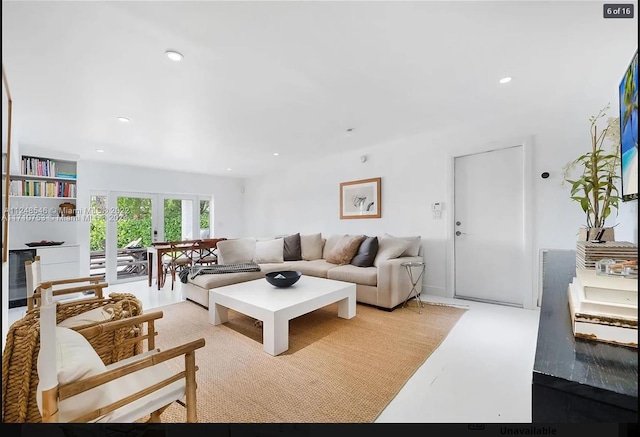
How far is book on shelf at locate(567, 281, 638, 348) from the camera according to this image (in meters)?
0.53

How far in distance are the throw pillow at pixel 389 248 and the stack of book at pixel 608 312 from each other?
8.32ft

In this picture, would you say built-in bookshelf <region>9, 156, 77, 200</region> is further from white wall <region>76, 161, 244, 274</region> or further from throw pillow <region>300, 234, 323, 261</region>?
throw pillow <region>300, 234, 323, 261</region>

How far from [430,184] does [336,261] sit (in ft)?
5.51

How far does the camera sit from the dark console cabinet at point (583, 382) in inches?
17.2

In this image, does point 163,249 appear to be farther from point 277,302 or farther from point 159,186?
point 277,302

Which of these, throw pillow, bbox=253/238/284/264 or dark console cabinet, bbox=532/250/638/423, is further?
throw pillow, bbox=253/238/284/264

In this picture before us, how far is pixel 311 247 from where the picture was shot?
14.3ft

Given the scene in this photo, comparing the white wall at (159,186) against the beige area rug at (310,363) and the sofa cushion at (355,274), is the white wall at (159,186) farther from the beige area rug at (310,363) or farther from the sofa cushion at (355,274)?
the sofa cushion at (355,274)

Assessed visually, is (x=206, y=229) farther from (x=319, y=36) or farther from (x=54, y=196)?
(x=319, y=36)

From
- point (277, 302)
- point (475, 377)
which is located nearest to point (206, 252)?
point (277, 302)

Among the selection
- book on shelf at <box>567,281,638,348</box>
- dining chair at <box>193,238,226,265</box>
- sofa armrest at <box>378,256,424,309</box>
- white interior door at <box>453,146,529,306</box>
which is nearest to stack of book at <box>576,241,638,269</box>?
book on shelf at <box>567,281,638,348</box>

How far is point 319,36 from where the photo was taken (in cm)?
154

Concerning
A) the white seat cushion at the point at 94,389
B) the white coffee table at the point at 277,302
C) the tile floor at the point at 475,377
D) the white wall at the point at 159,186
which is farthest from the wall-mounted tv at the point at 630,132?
the white wall at the point at 159,186

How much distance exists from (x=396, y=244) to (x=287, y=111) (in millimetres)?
2072
